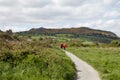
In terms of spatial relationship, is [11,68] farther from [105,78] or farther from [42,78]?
[105,78]

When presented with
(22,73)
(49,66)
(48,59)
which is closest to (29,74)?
(22,73)

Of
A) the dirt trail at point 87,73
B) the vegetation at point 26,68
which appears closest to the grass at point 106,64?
the dirt trail at point 87,73

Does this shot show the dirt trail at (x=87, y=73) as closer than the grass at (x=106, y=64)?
Yes

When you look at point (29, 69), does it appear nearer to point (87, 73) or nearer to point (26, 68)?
point (26, 68)

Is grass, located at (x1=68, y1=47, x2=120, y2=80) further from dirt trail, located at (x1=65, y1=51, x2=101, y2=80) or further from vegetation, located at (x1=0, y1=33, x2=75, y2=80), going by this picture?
vegetation, located at (x1=0, y1=33, x2=75, y2=80)

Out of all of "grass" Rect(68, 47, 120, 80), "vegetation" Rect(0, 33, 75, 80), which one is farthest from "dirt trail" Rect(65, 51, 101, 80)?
"vegetation" Rect(0, 33, 75, 80)

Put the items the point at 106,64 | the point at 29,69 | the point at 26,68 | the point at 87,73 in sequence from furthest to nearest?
the point at 106,64
the point at 87,73
the point at 26,68
the point at 29,69

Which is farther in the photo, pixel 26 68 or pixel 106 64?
pixel 106 64

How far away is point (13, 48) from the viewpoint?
23422mm

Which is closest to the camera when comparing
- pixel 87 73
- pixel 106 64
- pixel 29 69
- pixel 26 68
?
pixel 29 69

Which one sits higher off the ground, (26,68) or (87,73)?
(26,68)

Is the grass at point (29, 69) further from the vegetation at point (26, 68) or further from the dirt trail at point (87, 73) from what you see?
the dirt trail at point (87, 73)

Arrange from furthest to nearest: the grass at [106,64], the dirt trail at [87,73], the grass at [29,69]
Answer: the grass at [106,64] → the dirt trail at [87,73] → the grass at [29,69]

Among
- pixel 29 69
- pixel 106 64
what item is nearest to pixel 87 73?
pixel 106 64
